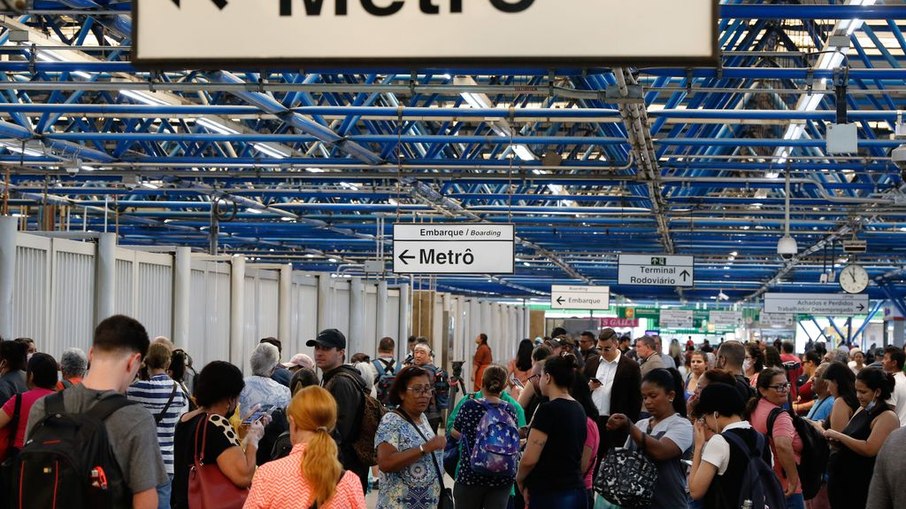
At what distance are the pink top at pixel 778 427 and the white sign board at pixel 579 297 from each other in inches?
1029

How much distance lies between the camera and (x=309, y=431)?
5.42 meters

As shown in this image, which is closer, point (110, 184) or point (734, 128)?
point (734, 128)

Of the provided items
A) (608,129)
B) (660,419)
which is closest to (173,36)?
(660,419)

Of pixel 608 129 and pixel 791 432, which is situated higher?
pixel 608 129

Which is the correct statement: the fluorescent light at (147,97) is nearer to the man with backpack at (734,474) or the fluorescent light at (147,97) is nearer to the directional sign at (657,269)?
the man with backpack at (734,474)

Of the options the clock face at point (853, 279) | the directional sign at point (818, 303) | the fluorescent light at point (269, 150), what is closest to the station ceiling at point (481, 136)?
the fluorescent light at point (269, 150)

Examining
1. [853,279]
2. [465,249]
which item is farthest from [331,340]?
[853,279]

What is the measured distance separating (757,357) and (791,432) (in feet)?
16.7

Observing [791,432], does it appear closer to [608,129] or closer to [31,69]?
[31,69]

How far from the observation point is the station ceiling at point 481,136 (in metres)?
14.0

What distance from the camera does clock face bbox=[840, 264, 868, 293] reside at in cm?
3212

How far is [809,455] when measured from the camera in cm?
880

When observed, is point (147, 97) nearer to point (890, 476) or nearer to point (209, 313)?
point (209, 313)

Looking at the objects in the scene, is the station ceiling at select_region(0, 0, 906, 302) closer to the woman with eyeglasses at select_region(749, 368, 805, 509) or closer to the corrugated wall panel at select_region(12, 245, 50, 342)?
the corrugated wall panel at select_region(12, 245, 50, 342)
